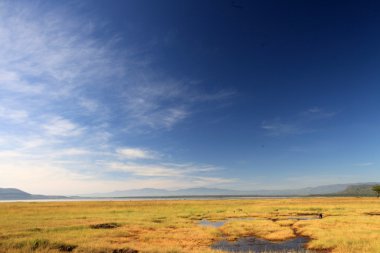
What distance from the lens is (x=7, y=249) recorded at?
2172cm

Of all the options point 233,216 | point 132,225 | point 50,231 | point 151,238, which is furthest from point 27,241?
point 233,216

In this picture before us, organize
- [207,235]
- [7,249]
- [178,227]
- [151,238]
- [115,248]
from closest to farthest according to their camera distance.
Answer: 1. [7,249]
2. [115,248]
3. [151,238]
4. [207,235]
5. [178,227]

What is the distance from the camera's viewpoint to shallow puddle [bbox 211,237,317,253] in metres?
25.2

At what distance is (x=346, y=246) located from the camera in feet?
79.8

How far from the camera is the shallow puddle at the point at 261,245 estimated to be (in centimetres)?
2519

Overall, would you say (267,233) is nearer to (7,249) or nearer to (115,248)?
(115,248)

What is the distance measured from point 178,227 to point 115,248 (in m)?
16.6

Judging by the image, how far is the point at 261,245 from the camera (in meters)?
27.4

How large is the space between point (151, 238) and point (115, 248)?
24.2ft

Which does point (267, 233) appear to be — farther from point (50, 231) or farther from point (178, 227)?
point (50, 231)

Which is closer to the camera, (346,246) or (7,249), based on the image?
(7,249)

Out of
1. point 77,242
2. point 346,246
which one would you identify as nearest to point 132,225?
point 77,242

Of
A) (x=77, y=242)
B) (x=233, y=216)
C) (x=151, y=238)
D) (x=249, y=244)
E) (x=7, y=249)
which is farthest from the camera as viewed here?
(x=233, y=216)

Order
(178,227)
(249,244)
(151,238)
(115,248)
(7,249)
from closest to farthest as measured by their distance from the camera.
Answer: (7,249) < (115,248) < (249,244) < (151,238) < (178,227)
